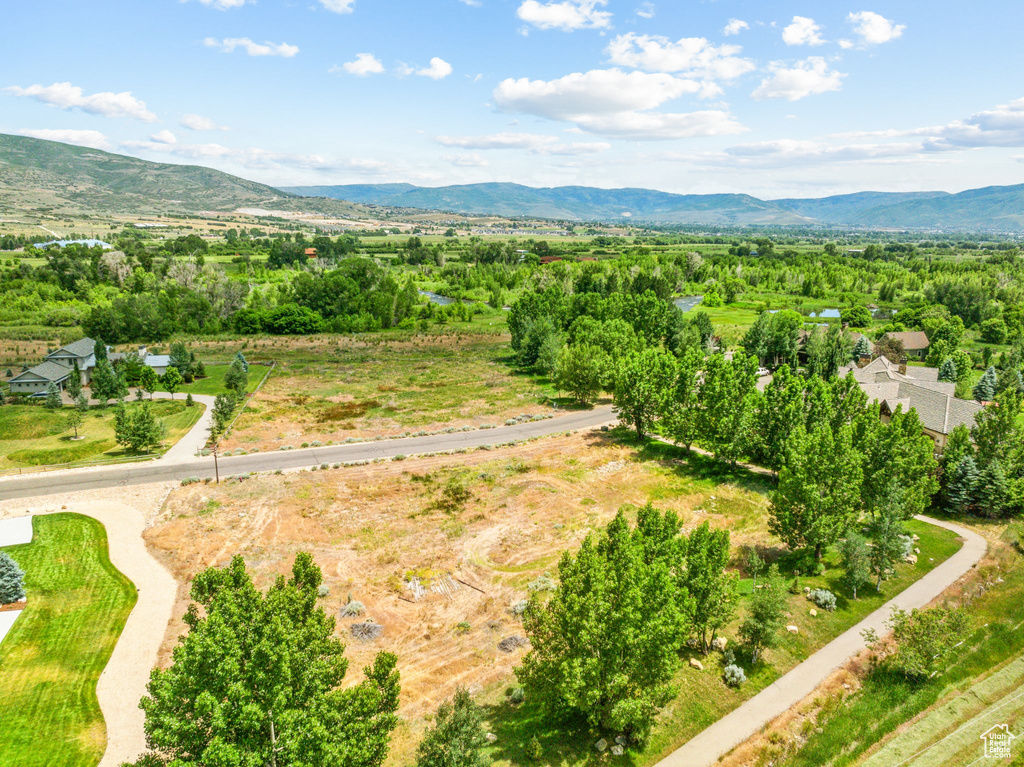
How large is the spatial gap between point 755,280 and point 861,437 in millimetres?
153384

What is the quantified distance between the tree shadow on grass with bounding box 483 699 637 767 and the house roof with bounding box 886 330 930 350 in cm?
9595

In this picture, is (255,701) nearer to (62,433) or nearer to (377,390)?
(62,433)

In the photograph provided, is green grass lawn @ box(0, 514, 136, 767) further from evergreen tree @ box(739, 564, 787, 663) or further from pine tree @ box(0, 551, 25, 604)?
evergreen tree @ box(739, 564, 787, 663)

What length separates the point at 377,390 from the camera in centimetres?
7975

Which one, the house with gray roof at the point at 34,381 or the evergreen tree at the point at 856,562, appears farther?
the house with gray roof at the point at 34,381

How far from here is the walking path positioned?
24359 mm

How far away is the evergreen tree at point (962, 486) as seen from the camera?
4294 cm

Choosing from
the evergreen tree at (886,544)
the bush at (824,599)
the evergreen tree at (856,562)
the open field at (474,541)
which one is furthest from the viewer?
the evergreen tree at (886,544)

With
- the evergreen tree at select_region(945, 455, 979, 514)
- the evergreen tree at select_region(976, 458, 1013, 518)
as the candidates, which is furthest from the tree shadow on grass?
the evergreen tree at select_region(976, 458, 1013, 518)

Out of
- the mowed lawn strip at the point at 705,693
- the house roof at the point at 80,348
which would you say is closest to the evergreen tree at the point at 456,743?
the mowed lawn strip at the point at 705,693

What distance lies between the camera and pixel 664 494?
157 ft

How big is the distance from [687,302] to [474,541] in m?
136

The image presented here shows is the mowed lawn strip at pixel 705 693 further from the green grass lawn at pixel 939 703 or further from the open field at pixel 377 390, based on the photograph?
the open field at pixel 377 390

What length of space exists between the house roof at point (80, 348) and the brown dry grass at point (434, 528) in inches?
1651
